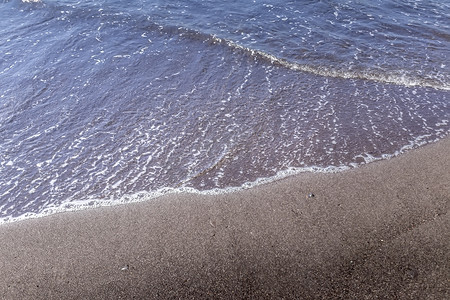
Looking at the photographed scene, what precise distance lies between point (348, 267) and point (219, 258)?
2050 millimetres

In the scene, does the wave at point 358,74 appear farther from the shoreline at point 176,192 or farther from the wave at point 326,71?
the shoreline at point 176,192

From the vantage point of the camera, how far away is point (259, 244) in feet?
22.5

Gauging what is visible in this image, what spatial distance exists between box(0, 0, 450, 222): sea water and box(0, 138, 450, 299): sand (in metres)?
0.66

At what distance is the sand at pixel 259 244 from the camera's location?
6129 millimetres

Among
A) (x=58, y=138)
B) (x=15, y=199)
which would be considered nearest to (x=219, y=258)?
(x=15, y=199)

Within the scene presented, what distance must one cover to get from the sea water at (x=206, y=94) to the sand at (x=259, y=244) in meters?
0.66

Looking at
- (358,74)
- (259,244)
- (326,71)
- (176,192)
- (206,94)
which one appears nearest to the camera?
(259,244)

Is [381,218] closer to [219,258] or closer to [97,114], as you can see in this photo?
[219,258]

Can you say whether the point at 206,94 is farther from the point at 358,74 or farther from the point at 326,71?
the point at 358,74

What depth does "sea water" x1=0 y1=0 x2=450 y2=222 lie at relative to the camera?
9.00 meters

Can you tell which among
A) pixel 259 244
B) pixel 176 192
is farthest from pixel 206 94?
pixel 259 244

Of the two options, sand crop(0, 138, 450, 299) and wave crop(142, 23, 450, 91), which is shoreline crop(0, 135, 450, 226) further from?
wave crop(142, 23, 450, 91)

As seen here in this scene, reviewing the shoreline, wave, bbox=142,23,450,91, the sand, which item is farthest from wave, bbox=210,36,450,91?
the sand

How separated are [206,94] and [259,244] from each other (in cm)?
617
